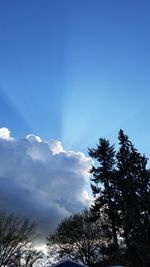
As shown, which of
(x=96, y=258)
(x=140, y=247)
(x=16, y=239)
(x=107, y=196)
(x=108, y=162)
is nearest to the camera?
(x=140, y=247)

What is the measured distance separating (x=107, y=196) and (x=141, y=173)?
4.92 metres

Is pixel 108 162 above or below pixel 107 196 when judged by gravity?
above

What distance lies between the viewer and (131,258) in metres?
39.3

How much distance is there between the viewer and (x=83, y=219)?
5991 cm

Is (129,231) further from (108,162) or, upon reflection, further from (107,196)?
(108,162)

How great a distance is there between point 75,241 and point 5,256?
1148 cm

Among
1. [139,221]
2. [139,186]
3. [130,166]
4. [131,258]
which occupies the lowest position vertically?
[131,258]

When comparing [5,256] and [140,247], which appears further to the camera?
[5,256]

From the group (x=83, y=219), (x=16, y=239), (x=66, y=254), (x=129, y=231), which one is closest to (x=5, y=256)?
(x=16, y=239)

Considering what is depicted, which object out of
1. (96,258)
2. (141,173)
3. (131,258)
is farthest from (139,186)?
(96,258)

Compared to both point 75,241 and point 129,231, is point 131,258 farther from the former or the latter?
point 75,241

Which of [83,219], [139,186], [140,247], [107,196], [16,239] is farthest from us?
[83,219]

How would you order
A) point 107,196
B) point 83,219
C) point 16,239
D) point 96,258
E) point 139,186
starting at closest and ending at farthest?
point 139,186 < point 107,196 < point 16,239 < point 96,258 < point 83,219

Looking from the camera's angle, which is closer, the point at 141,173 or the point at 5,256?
the point at 141,173
